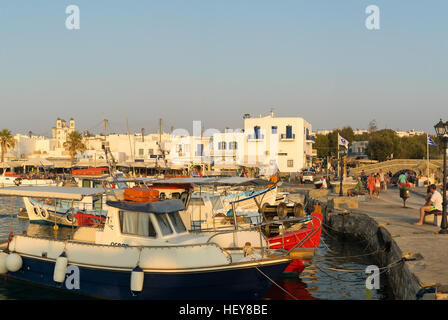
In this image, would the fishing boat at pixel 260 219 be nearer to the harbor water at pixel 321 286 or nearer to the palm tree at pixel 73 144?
the harbor water at pixel 321 286

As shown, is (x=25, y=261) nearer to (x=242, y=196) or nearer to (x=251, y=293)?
(x=251, y=293)

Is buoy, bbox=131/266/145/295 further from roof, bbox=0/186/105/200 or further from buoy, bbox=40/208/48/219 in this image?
buoy, bbox=40/208/48/219

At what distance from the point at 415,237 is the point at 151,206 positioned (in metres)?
9.79

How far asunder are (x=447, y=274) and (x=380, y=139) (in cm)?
10007

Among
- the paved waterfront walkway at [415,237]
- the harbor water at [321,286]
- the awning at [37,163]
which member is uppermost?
the awning at [37,163]

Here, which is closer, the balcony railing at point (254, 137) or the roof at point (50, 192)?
the roof at point (50, 192)

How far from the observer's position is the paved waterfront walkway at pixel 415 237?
12047 mm

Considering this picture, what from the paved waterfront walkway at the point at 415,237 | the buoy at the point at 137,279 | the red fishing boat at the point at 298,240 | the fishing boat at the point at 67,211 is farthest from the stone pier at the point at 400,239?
the fishing boat at the point at 67,211

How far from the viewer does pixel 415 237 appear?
17078mm

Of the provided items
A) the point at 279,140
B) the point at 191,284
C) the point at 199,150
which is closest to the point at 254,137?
the point at 279,140

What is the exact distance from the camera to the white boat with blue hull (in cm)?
1295

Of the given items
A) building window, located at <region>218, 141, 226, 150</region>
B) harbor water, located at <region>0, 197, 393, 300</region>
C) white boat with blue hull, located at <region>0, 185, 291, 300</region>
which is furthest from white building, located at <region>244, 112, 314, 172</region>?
white boat with blue hull, located at <region>0, 185, 291, 300</region>

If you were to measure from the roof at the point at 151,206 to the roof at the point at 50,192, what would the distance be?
1.93 metres

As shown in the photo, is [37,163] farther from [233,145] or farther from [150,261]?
[150,261]
